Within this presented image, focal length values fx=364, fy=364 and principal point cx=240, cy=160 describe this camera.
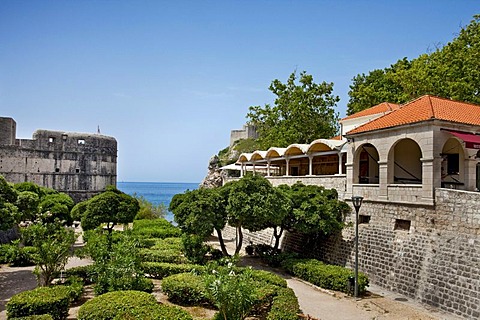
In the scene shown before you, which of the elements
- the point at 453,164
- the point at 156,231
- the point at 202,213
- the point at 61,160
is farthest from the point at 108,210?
the point at 61,160

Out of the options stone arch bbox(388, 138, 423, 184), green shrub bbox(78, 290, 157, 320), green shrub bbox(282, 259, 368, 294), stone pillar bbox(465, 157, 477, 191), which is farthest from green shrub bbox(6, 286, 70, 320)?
stone pillar bbox(465, 157, 477, 191)

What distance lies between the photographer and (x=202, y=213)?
17375 millimetres

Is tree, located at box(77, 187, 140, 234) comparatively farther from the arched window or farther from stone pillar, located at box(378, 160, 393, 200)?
stone pillar, located at box(378, 160, 393, 200)

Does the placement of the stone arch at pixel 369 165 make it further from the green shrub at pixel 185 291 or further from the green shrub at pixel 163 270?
the green shrub at pixel 185 291

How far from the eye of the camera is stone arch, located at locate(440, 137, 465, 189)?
16562 millimetres

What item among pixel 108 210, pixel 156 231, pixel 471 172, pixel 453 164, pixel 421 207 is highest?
pixel 453 164

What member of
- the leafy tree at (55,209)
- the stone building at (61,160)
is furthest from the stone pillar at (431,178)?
the stone building at (61,160)

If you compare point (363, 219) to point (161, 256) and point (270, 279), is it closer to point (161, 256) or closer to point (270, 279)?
Answer: point (270, 279)

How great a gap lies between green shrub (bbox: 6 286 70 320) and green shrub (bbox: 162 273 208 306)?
327 centimetres

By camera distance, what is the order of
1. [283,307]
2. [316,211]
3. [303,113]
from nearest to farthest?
[283,307]
[316,211]
[303,113]

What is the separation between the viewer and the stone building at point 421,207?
514 inches

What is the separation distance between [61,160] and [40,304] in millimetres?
33140

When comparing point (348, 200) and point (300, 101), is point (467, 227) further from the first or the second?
point (300, 101)

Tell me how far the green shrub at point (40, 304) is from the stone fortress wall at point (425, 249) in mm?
12434
